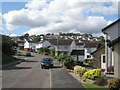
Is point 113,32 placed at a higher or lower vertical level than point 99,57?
higher

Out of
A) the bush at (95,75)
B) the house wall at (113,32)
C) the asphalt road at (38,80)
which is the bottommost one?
the asphalt road at (38,80)

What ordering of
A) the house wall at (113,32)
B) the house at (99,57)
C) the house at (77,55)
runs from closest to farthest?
the house wall at (113,32) < the house at (99,57) < the house at (77,55)

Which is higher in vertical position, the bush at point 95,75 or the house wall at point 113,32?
the house wall at point 113,32

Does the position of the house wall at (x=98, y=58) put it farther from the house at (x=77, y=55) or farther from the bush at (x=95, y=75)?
the house at (x=77, y=55)

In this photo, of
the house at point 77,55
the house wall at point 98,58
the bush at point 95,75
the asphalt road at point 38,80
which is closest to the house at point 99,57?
the house wall at point 98,58

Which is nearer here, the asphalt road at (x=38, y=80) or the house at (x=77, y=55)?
the asphalt road at (x=38, y=80)

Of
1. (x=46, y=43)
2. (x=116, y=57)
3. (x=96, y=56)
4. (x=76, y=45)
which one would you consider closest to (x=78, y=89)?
(x=116, y=57)

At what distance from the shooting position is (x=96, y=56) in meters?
26.1

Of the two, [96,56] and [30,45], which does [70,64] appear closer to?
[96,56]

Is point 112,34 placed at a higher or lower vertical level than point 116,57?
higher

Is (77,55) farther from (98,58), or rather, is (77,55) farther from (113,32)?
(113,32)

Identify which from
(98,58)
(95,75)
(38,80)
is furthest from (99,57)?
(38,80)

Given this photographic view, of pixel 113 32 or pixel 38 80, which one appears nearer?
pixel 38 80

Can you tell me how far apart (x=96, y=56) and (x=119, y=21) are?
27.3ft
